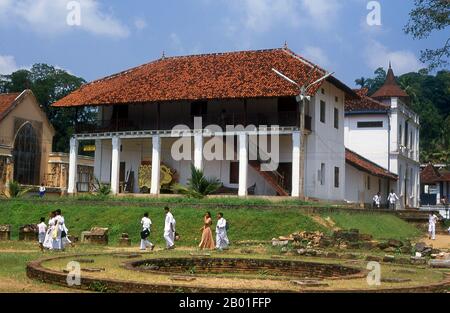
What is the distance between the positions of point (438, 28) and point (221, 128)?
1381 cm

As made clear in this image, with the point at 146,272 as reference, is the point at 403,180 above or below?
above

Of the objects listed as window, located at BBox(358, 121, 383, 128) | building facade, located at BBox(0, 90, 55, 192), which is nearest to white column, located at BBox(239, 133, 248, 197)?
window, located at BBox(358, 121, 383, 128)

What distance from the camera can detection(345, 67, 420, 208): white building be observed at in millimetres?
43562

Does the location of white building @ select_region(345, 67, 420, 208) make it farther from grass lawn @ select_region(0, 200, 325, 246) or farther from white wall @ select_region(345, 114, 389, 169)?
grass lawn @ select_region(0, 200, 325, 246)

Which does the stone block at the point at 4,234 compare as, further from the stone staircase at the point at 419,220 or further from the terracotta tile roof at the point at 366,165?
the terracotta tile roof at the point at 366,165

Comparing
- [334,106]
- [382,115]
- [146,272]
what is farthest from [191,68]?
[146,272]

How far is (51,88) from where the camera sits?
225 ft

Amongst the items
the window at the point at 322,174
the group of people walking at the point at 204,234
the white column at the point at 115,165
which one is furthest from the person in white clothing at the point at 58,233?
the window at the point at 322,174

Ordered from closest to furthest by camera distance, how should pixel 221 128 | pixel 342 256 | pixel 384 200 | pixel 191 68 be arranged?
pixel 342 256, pixel 221 128, pixel 191 68, pixel 384 200

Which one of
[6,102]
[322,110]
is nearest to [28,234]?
[322,110]

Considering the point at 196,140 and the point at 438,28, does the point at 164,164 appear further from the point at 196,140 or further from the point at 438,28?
the point at 438,28

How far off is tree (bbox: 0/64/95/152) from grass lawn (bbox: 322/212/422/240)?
42693 millimetres

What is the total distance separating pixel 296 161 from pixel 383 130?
14.9 m

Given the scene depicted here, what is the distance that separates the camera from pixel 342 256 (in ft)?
58.4
